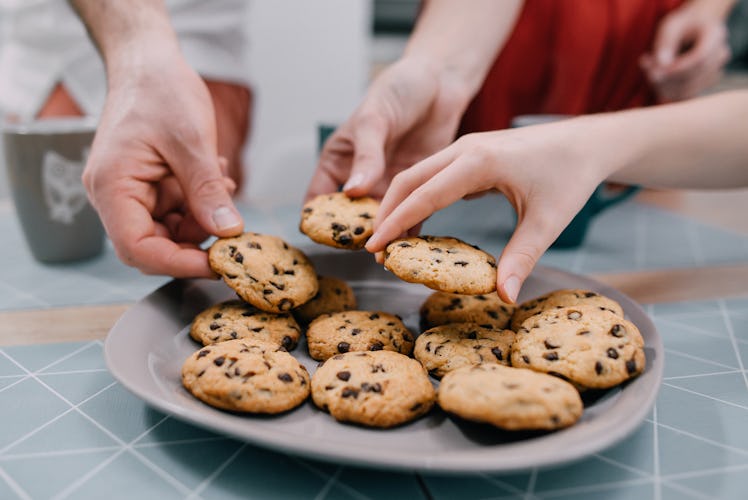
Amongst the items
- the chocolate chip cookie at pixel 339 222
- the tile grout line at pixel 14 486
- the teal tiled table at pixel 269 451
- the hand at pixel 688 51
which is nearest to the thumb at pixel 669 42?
the hand at pixel 688 51

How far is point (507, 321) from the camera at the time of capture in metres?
0.94

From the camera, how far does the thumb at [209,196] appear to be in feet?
3.12

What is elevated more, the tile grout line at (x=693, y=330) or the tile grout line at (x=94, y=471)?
the tile grout line at (x=94, y=471)

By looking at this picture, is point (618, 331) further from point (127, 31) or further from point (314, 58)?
point (314, 58)

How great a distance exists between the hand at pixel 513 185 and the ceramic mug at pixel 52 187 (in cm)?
74

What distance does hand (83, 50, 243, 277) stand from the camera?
3.10 ft

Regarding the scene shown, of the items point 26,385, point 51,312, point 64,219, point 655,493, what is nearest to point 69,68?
point 64,219

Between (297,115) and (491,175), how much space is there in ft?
8.77

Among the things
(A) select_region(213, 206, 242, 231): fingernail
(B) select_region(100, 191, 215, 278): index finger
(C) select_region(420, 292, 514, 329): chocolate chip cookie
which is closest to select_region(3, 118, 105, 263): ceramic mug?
(B) select_region(100, 191, 215, 278): index finger

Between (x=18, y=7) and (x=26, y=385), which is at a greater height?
(x=18, y=7)

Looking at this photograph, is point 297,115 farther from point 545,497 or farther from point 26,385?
point 545,497

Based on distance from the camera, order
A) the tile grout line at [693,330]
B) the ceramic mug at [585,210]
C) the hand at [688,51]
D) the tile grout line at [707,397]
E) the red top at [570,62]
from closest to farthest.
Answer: the tile grout line at [707,397], the tile grout line at [693,330], the ceramic mug at [585,210], the hand at [688,51], the red top at [570,62]

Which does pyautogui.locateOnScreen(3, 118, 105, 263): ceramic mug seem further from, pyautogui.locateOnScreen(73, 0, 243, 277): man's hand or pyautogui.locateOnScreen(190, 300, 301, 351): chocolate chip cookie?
pyautogui.locateOnScreen(190, 300, 301, 351): chocolate chip cookie

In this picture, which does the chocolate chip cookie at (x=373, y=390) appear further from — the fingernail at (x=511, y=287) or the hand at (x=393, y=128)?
the hand at (x=393, y=128)
